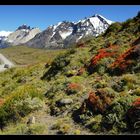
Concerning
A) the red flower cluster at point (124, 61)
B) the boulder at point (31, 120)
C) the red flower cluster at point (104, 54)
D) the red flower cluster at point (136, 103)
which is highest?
the red flower cluster at point (104, 54)

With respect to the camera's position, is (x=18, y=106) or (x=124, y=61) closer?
(x=18, y=106)

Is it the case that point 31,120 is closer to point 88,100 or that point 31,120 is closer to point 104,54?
point 88,100

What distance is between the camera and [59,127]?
19547 millimetres

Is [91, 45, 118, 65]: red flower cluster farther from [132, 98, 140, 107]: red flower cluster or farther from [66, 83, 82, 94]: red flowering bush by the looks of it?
[132, 98, 140, 107]: red flower cluster

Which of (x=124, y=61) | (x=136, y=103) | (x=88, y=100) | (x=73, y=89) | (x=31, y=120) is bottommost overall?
(x=31, y=120)

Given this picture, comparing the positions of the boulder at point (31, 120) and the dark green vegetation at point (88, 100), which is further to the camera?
the boulder at point (31, 120)

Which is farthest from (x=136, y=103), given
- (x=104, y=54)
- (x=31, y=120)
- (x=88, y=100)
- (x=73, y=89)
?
(x=104, y=54)

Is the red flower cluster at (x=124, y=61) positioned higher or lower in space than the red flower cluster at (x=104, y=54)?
lower

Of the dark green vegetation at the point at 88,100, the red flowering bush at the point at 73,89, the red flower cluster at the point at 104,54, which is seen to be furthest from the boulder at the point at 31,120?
the red flower cluster at the point at 104,54

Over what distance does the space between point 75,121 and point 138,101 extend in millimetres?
4122

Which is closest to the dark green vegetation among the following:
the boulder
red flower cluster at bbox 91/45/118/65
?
red flower cluster at bbox 91/45/118/65

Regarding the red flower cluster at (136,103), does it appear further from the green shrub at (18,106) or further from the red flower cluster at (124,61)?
the red flower cluster at (124,61)
